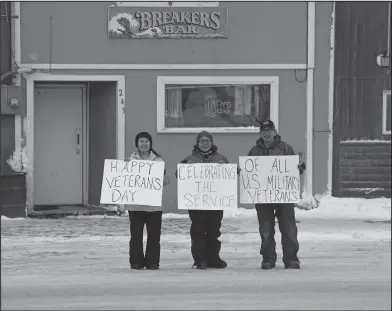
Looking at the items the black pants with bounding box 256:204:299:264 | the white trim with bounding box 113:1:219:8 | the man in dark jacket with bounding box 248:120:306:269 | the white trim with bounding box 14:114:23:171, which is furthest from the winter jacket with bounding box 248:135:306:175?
the white trim with bounding box 14:114:23:171

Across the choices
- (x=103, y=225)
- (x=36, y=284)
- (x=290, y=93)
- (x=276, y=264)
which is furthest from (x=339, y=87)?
(x=36, y=284)

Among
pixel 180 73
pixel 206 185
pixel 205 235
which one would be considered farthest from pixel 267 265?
pixel 180 73

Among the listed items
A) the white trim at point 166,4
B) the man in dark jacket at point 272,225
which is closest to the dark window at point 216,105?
the white trim at point 166,4

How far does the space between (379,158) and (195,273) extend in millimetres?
7488

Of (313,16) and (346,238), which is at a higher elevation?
(313,16)

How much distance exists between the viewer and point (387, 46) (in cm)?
1631

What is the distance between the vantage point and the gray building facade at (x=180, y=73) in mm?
15312

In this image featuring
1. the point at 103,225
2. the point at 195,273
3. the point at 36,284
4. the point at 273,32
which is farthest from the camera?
the point at 273,32

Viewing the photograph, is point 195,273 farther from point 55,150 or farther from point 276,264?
point 55,150

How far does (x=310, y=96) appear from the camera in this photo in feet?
52.0

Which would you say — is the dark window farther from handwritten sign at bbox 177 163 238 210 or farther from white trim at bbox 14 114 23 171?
handwritten sign at bbox 177 163 238 210

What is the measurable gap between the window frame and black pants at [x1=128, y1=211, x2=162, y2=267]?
5.51 metres

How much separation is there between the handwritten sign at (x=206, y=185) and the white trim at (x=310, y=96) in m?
5.59

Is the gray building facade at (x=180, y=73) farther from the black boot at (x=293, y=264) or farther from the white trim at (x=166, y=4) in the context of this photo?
the black boot at (x=293, y=264)
